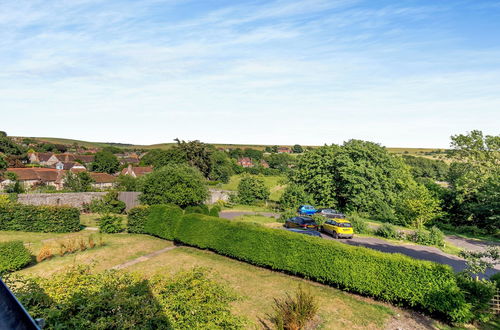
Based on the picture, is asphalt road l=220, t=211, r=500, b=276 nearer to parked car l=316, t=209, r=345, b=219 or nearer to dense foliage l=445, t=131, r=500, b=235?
parked car l=316, t=209, r=345, b=219

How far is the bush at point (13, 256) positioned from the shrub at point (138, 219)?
775 cm

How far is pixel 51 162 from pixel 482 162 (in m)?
121

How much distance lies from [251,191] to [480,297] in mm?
32552

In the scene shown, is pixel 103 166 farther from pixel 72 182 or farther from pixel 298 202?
pixel 298 202

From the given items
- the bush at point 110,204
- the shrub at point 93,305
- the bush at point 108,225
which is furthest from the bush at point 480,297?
the bush at point 110,204

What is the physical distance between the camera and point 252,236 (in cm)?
1540

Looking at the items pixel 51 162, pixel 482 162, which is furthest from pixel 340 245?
pixel 51 162

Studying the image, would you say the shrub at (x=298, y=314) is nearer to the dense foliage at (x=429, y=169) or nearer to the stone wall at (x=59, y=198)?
the stone wall at (x=59, y=198)

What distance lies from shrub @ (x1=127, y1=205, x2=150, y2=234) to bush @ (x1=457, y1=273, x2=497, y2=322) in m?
20.1

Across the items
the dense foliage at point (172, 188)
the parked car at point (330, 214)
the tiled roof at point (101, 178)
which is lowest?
the tiled roof at point (101, 178)

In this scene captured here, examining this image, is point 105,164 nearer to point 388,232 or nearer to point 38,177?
point 38,177

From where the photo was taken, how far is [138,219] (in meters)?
22.0

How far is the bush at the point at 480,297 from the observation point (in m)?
10.4

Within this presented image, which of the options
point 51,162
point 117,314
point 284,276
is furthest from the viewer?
point 51,162
